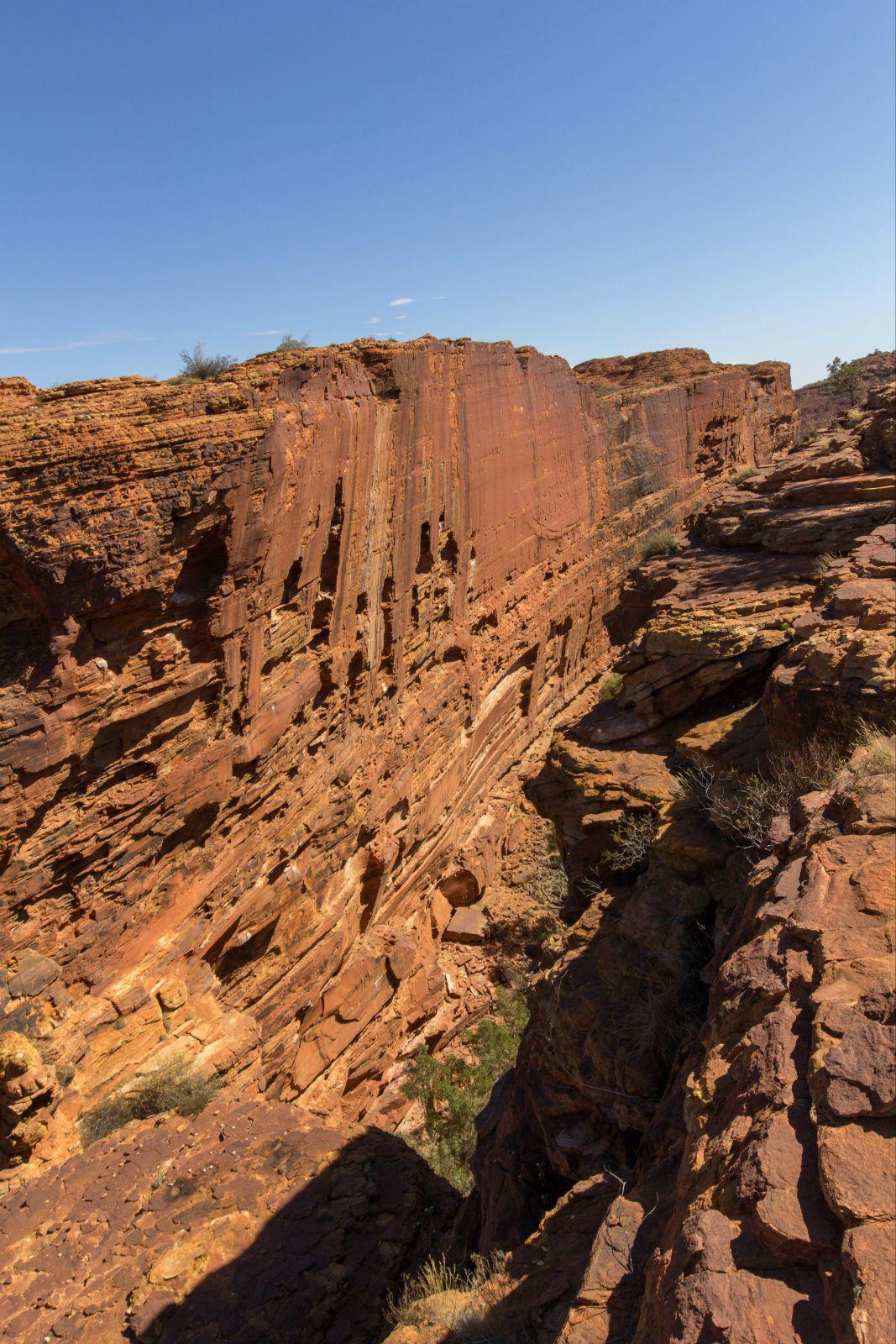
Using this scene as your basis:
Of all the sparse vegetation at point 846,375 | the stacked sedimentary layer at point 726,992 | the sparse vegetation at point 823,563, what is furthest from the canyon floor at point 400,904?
the sparse vegetation at point 846,375

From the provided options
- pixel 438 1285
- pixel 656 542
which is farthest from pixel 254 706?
pixel 656 542

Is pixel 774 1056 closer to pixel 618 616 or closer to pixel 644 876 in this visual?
pixel 644 876

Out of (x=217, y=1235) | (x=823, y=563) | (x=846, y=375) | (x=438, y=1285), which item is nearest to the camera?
(x=438, y=1285)

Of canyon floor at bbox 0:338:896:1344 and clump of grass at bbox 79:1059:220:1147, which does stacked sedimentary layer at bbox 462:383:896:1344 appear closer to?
canyon floor at bbox 0:338:896:1344

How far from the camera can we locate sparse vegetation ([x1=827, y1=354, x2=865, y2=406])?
4216 cm

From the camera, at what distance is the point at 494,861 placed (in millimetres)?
15500

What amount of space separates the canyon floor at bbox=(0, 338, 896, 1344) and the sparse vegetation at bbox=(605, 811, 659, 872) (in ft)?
0.17

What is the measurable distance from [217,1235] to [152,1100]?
1.89 m

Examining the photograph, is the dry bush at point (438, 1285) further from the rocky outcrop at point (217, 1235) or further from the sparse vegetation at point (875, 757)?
the sparse vegetation at point (875, 757)

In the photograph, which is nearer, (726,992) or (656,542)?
(726,992)

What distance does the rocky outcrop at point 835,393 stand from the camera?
152ft

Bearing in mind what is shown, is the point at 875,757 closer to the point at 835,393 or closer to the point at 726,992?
the point at 726,992

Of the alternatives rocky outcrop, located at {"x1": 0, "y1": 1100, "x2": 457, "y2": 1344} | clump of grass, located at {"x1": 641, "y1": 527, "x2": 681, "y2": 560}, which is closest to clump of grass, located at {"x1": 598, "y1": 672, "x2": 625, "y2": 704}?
rocky outcrop, located at {"x1": 0, "y1": 1100, "x2": 457, "y2": 1344}

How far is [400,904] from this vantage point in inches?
536
